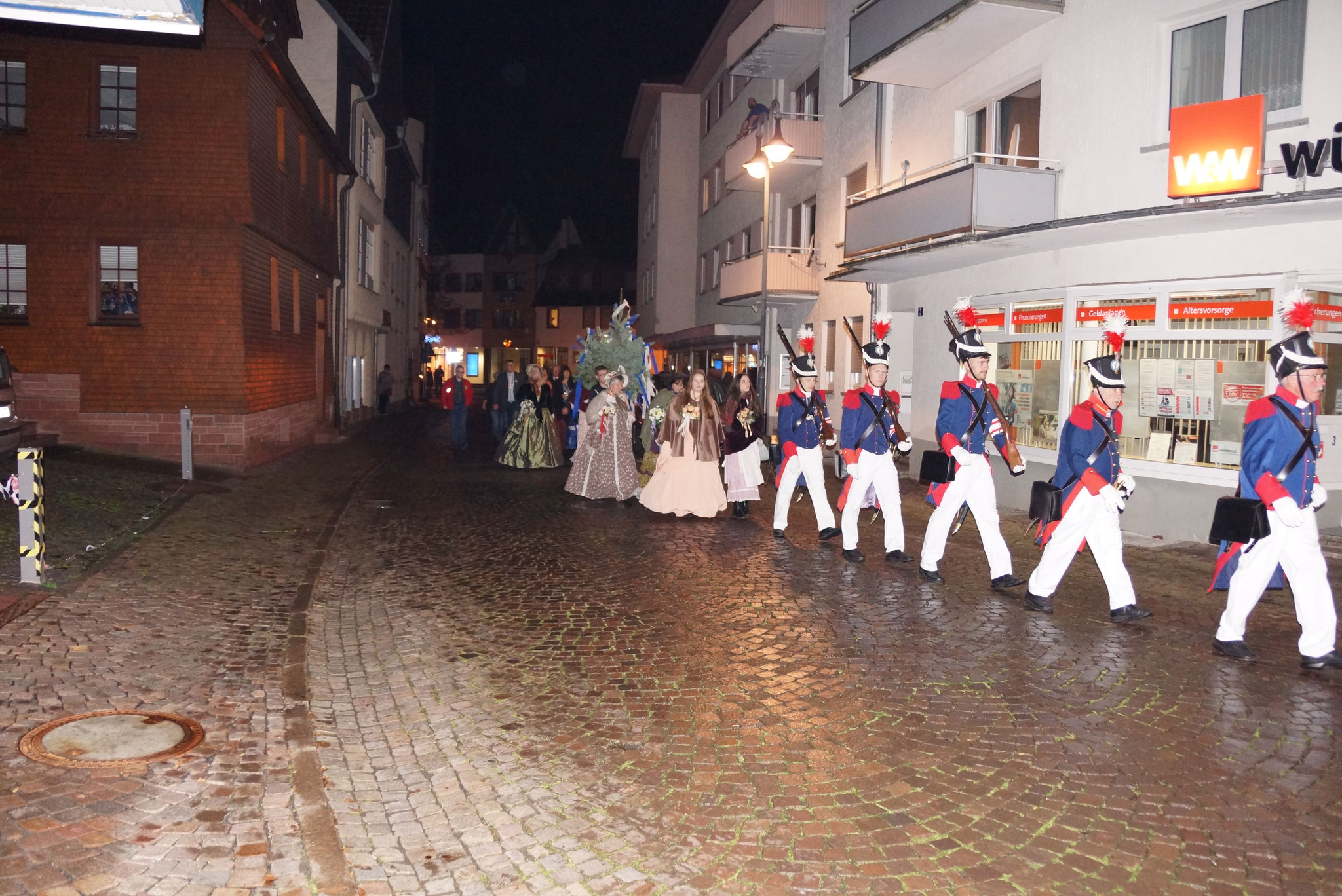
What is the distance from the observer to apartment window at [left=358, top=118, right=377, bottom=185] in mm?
30197

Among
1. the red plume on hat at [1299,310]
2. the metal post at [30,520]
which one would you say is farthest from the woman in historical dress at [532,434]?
the red plume on hat at [1299,310]

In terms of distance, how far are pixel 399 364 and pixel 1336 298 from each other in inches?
1475

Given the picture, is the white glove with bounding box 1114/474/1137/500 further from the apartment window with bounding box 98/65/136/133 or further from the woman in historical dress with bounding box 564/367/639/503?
the apartment window with bounding box 98/65/136/133

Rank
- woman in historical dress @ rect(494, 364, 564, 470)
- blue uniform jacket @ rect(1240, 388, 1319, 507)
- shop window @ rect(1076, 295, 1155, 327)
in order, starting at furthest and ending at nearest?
woman in historical dress @ rect(494, 364, 564, 470), shop window @ rect(1076, 295, 1155, 327), blue uniform jacket @ rect(1240, 388, 1319, 507)

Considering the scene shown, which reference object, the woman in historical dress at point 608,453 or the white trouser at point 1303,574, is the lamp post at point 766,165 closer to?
the woman in historical dress at point 608,453

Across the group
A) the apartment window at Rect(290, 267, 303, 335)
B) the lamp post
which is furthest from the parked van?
the lamp post

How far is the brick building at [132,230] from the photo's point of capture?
15.8 metres

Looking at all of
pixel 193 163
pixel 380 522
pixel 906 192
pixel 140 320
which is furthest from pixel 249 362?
pixel 906 192

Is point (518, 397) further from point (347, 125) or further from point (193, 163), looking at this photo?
point (347, 125)

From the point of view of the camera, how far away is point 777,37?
76.6 ft

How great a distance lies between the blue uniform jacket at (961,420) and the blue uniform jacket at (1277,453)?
91.5 inches

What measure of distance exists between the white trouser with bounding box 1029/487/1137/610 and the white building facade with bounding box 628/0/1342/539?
444cm

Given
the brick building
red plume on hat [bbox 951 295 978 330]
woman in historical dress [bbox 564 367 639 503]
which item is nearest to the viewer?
red plume on hat [bbox 951 295 978 330]

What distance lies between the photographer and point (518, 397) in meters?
19.0
